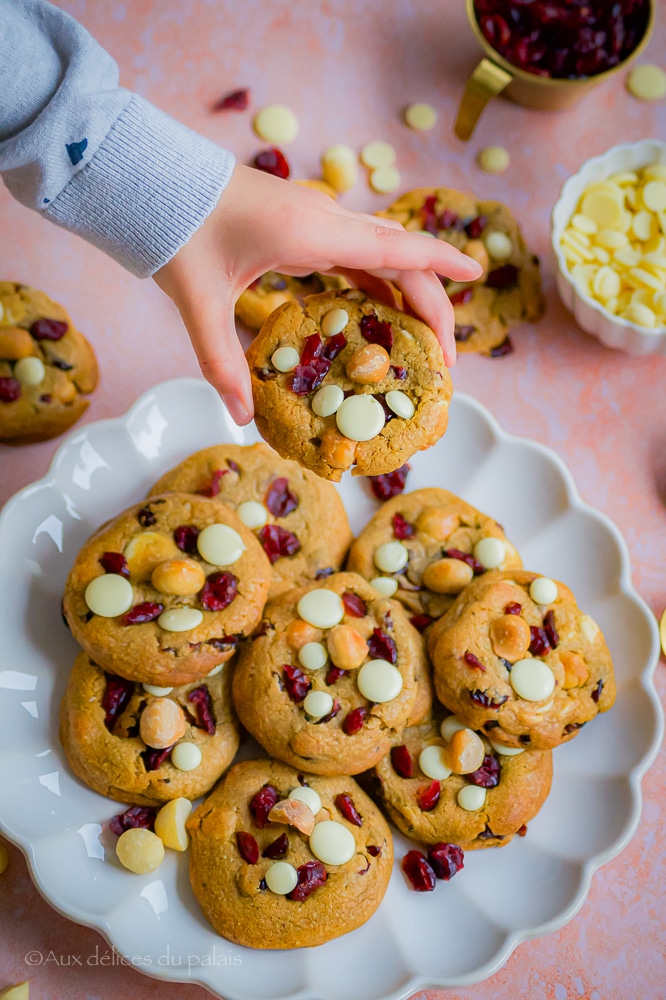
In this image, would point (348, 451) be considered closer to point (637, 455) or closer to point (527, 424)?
point (527, 424)

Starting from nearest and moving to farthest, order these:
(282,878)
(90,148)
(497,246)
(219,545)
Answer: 1. (90,148)
2. (282,878)
3. (219,545)
4. (497,246)

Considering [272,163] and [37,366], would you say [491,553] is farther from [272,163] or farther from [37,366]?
[272,163]

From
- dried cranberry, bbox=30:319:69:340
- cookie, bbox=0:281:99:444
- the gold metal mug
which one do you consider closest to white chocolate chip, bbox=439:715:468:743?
cookie, bbox=0:281:99:444

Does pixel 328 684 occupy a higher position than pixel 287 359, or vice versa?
pixel 287 359

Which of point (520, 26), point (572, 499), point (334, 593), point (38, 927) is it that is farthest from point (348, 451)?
point (520, 26)

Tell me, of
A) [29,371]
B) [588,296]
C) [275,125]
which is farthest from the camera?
[275,125]

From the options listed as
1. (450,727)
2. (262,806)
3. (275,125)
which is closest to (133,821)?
(262,806)

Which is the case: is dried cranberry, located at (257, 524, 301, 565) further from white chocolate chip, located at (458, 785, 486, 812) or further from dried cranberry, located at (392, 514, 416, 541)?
white chocolate chip, located at (458, 785, 486, 812)
